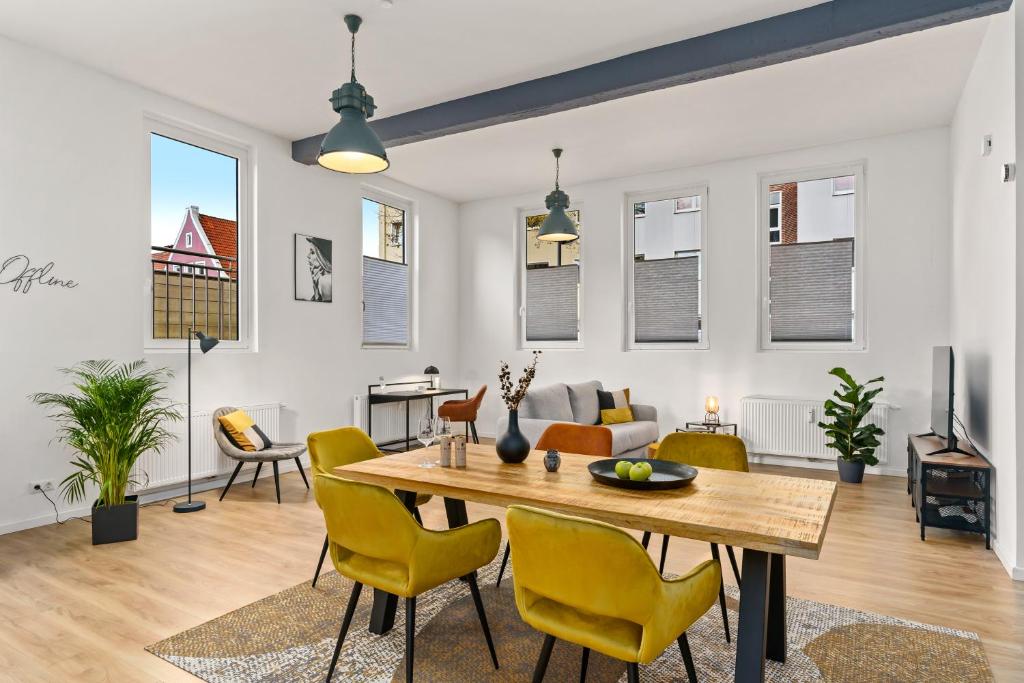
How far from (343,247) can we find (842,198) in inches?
201

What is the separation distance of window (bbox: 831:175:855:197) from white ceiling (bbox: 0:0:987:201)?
0.49 m

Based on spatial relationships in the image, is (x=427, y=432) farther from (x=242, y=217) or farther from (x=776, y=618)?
(x=242, y=217)

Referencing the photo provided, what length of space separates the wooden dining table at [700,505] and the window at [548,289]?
4.82m

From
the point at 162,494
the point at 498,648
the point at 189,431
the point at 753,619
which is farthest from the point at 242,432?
the point at 753,619

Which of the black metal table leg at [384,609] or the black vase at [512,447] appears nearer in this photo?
the black metal table leg at [384,609]

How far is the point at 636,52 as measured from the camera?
4121 mm

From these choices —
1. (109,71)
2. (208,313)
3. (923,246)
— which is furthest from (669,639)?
(923,246)

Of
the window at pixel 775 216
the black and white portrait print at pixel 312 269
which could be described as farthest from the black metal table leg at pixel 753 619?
the window at pixel 775 216

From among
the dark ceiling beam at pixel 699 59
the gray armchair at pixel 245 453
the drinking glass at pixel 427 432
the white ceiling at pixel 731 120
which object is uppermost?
the white ceiling at pixel 731 120

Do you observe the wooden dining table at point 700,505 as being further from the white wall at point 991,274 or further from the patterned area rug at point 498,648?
the white wall at point 991,274

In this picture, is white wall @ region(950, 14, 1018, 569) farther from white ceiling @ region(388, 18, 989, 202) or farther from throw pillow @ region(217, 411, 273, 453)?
throw pillow @ region(217, 411, 273, 453)

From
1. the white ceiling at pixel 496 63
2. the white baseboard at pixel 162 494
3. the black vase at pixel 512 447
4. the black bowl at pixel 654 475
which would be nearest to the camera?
the black bowl at pixel 654 475

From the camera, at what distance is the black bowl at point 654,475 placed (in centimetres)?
219

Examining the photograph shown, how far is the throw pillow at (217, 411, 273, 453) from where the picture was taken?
16.0ft
